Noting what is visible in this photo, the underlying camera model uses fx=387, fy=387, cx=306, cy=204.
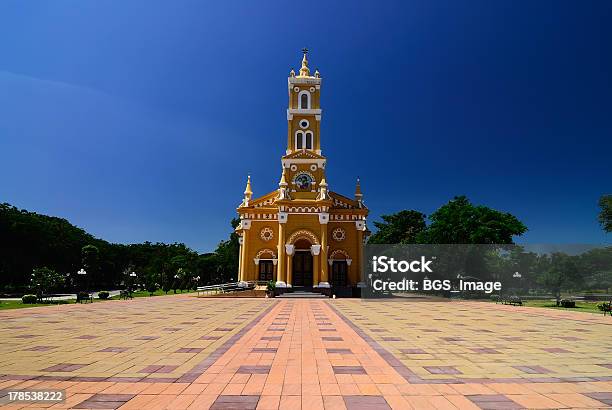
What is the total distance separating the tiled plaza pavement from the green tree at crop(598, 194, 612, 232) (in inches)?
1136

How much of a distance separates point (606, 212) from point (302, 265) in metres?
29.4

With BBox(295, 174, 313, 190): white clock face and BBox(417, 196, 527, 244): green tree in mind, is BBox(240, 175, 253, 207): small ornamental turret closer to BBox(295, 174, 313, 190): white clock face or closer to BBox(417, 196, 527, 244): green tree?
BBox(295, 174, 313, 190): white clock face

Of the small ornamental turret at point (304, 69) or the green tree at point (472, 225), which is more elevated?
the small ornamental turret at point (304, 69)

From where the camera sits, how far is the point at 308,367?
27.0 feet

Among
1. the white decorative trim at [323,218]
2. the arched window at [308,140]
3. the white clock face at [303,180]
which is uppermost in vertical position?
the arched window at [308,140]

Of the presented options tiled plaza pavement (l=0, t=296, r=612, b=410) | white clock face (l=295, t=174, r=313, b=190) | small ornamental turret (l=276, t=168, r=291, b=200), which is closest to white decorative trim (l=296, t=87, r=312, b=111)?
white clock face (l=295, t=174, r=313, b=190)

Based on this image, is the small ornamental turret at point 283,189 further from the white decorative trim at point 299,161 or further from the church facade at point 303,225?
the white decorative trim at point 299,161

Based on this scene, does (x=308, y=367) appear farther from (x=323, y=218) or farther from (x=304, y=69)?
(x=304, y=69)

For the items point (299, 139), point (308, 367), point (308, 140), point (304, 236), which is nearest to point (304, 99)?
point (299, 139)

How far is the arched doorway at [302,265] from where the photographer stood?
132ft

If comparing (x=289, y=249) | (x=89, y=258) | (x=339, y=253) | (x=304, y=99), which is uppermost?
(x=304, y=99)

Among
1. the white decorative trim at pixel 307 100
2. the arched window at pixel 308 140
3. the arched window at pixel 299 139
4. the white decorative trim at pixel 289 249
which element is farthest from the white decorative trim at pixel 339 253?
the white decorative trim at pixel 307 100

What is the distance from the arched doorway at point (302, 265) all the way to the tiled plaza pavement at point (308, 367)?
26.2 meters

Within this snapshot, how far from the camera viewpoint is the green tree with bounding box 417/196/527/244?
125 ft
